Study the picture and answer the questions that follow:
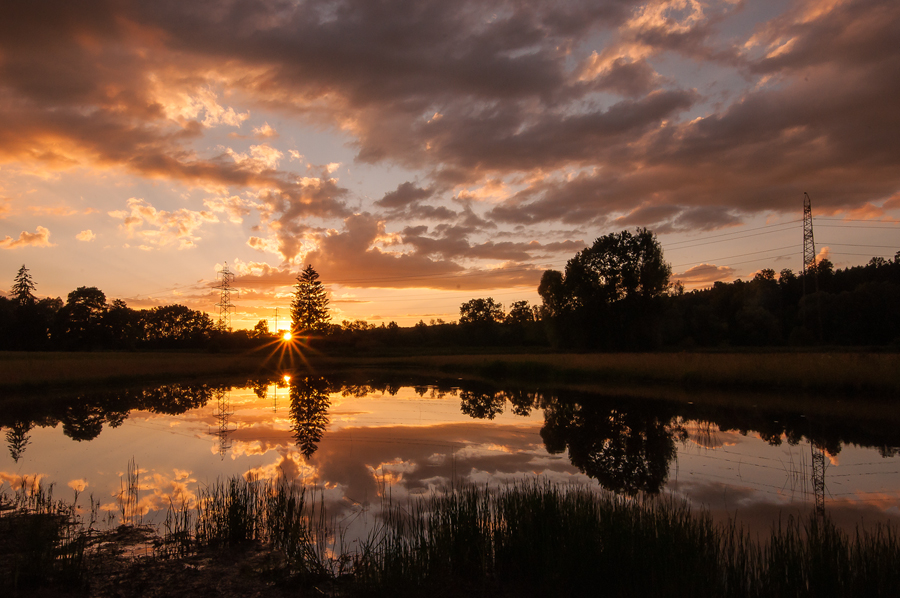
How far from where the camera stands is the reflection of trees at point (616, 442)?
9.33 meters

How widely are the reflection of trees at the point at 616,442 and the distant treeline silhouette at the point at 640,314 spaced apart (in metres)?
36.2

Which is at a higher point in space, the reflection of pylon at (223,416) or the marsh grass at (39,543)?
the marsh grass at (39,543)

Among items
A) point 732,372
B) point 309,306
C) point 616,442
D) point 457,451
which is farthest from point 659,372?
point 309,306

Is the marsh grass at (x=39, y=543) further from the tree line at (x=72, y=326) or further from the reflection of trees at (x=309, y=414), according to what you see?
the tree line at (x=72, y=326)

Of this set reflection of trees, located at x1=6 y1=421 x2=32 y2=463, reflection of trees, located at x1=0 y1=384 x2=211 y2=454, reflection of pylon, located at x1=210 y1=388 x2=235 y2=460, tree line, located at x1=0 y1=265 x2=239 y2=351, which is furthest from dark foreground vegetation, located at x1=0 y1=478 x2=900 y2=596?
tree line, located at x1=0 y1=265 x2=239 y2=351

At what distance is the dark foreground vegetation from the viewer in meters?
4.45

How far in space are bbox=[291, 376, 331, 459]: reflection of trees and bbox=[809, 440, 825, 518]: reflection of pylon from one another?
9.56 metres

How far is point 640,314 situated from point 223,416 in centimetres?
4600

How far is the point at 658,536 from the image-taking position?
4.98m

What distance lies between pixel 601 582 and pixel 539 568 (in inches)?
23.7

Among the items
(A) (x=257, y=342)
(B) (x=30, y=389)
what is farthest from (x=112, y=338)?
(B) (x=30, y=389)

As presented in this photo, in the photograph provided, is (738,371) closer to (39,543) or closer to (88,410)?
(39,543)

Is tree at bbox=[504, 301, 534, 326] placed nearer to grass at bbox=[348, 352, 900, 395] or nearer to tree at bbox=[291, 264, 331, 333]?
tree at bbox=[291, 264, 331, 333]

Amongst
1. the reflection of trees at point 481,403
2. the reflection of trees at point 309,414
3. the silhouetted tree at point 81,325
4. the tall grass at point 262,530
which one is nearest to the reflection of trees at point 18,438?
the reflection of trees at point 309,414
